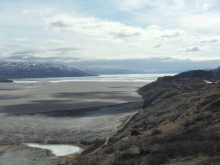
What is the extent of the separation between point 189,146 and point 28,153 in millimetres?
24065

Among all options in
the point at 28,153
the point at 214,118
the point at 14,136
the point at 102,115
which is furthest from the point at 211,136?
the point at 102,115

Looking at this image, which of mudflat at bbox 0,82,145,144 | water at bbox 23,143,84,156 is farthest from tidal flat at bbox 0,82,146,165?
water at bbox 23,143,84,156

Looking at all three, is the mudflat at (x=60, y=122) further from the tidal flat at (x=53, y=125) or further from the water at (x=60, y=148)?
the water at (x=60, y=148)

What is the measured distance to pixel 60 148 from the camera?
40438 mm

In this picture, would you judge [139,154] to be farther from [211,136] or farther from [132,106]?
[132,106]

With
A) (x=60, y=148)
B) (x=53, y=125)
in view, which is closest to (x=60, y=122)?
(x=53, y=125)

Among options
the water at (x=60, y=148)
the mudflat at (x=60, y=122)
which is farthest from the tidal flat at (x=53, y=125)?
the water at (x=60, y=148)

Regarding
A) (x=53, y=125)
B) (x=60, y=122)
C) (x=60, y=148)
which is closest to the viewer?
(x=60, y=148)

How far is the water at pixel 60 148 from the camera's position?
37.7 metres

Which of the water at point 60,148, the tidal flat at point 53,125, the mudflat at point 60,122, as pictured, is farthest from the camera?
the mudflat at point 60,122

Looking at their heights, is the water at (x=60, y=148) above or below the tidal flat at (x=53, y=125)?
below

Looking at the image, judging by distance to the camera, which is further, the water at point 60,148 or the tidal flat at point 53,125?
the tidal flat at point 53,125

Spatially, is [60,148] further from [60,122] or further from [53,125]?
[60,122]

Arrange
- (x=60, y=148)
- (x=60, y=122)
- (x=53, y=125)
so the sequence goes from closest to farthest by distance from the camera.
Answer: (x=60, y=148) < (x=53, y=125) < (x=60, y=122)
